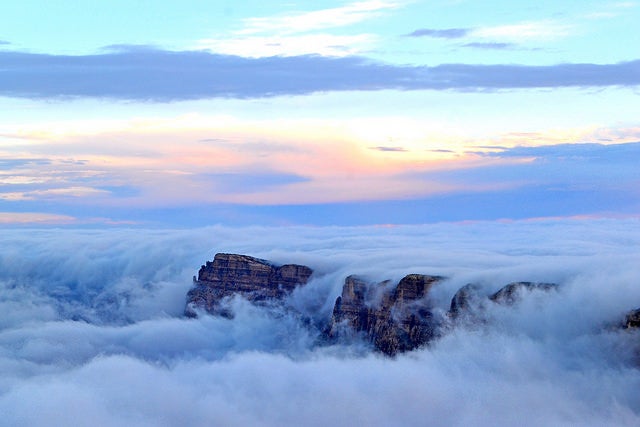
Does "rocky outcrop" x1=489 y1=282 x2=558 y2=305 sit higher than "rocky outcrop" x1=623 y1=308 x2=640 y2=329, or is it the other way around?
"rocky outcrop" x1=623 y1=308 x2=640 y2=329

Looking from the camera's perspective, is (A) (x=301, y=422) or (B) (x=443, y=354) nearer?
(A) (x=301, y=422)

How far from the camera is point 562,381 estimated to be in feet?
529

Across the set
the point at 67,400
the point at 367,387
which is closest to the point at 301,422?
the point at 367,387

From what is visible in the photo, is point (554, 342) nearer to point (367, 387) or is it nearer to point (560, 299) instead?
point (560, 299)

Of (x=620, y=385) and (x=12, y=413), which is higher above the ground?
(x=620, y=385)

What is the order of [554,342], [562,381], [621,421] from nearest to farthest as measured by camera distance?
1. [621,421]
2. [562,381]
3. [554,342]

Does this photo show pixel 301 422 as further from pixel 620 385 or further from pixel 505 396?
pixel 620 385

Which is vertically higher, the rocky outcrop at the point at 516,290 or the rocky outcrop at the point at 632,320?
the rocky outcrop at the point at 632,320

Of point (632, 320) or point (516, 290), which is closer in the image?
point (632, 320)

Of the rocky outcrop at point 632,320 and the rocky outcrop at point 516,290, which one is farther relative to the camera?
the rocky outcrop at point 516,290

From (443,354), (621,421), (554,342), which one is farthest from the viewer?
(443,354)

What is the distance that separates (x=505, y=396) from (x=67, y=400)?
237 ft

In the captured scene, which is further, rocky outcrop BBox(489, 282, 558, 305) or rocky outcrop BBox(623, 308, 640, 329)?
rocky outcrop BBox(489, 282, 558, 305)

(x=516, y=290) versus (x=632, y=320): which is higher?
(x=632, y=320)
